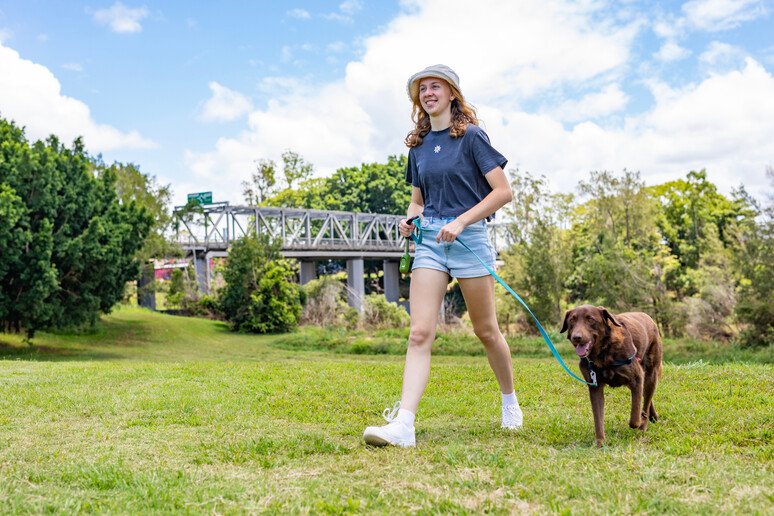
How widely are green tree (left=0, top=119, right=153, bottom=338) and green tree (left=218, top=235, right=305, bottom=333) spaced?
32.0 feet

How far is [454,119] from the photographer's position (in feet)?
15.6

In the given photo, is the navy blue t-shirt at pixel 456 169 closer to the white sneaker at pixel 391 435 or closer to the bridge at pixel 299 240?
the white sneaker at pixel 391 435

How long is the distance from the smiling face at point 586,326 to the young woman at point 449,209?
61 centimetres

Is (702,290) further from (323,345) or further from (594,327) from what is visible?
(594,327)

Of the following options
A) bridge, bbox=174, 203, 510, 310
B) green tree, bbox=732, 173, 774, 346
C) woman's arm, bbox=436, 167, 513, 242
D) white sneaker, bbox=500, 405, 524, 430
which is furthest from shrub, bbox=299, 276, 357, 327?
woman's arm, bbox=436, 167, 513, 242

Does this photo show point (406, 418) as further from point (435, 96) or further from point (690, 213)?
point (690, 213)

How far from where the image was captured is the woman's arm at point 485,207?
4.42 metres

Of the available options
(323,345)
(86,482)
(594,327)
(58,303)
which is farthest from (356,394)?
(323,345)

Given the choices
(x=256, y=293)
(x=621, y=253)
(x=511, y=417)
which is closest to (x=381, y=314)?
(x=256, y=293)

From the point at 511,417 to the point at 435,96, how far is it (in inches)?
96.7

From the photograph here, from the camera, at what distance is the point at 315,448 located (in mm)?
4184

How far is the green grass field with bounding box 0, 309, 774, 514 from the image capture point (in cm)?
298

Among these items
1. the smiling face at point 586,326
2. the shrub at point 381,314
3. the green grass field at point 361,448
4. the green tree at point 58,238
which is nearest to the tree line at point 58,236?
the green tree at point 58,238

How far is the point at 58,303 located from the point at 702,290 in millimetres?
21314
